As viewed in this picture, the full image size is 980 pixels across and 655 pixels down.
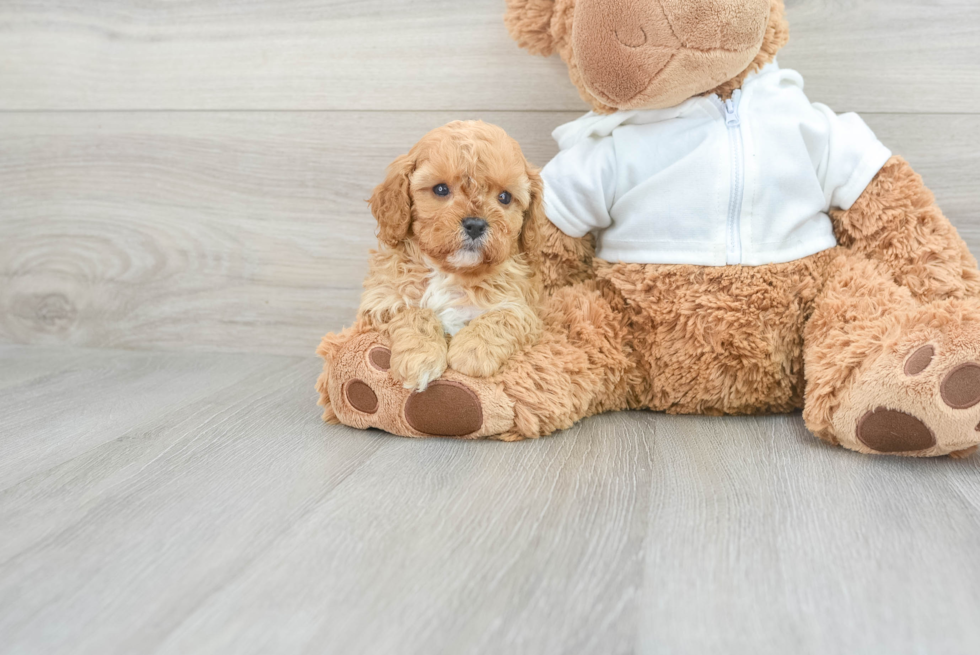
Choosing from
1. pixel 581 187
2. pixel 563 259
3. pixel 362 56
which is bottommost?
pixel 563 259

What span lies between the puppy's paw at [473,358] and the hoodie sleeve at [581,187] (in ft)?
0.75

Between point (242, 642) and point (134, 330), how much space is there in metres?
1.10

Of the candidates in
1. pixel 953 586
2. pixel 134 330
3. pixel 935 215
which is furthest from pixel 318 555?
pixel 134 330

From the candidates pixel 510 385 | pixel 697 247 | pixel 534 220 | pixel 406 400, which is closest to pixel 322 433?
pixel 406 400

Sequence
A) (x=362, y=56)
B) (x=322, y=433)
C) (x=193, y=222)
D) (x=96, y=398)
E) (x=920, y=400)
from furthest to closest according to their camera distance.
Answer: (x=193, y=222), (x=362, y=56), (x=96, y=398), (x=322, y=433), (x=920, y=400)

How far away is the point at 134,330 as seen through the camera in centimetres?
149

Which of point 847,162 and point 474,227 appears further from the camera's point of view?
point 847,162

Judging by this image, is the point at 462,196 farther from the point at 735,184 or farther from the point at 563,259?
the point at 735,184

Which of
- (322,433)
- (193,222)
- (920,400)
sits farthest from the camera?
(193,222)

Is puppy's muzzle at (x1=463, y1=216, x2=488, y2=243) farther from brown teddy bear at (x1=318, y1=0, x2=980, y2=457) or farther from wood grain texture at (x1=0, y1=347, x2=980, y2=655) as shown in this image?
wood grain texture at (x1=0, y1=347, x2=980, y2=655)

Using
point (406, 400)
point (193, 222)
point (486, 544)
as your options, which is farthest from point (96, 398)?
point (486, 544)

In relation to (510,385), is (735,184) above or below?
above

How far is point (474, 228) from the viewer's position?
2.88ft

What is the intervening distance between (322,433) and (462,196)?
1.15ft
